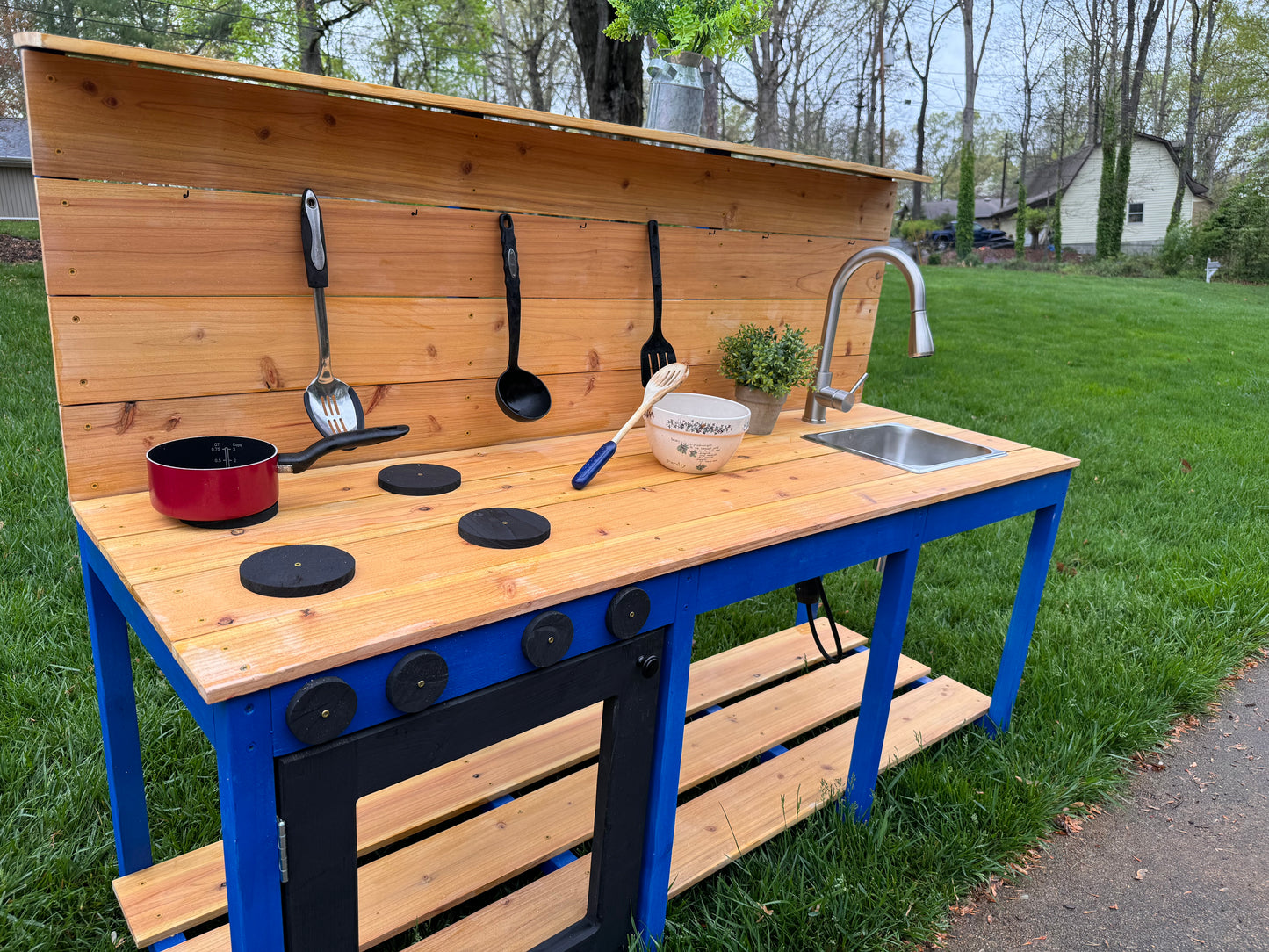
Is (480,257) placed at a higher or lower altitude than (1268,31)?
lower

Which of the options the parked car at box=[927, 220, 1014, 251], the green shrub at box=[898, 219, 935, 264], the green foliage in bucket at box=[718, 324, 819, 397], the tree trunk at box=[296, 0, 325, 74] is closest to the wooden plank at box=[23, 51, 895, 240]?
the green foliage in bucket at box=[718, 324, 819, 397]

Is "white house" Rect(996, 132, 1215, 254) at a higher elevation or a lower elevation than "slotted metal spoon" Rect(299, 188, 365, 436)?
higher

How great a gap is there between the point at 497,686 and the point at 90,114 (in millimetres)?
1032

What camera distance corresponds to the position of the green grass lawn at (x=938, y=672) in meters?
1.65

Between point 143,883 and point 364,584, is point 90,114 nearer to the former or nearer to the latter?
point 364,584

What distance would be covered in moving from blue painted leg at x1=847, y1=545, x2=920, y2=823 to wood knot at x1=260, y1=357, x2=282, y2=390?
4.15 feet

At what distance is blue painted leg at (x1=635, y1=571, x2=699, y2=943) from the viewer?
131 cm

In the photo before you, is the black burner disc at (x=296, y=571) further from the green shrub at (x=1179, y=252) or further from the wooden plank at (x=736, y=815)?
the green shrub at (x=1179, y=252)

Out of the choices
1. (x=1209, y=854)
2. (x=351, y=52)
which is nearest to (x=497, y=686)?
(x=1209, y=854)

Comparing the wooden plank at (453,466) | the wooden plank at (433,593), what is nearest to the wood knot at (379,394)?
the wooden plank at (453,466)

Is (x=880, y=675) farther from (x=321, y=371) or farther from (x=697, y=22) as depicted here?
(x=697, y=22)

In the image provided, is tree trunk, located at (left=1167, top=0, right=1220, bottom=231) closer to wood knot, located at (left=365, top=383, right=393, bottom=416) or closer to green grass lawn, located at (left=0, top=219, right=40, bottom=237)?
wood knot, located at (left=365, top=383, right=393, bottom=416)

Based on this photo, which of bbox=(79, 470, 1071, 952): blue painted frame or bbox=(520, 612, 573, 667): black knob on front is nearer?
bbox=(79, 470, 1071, 952): blue painted frame

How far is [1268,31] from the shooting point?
709 inches
